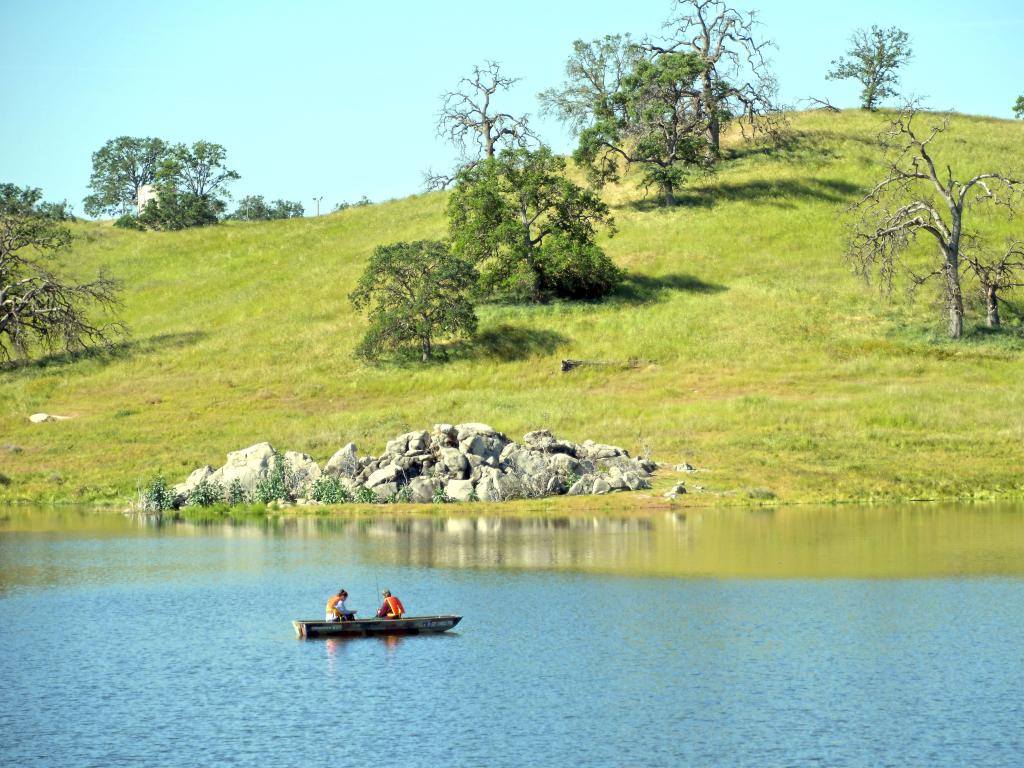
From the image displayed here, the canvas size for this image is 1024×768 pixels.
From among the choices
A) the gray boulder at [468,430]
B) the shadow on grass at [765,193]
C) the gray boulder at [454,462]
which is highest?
the shadow on grass at [765,193]

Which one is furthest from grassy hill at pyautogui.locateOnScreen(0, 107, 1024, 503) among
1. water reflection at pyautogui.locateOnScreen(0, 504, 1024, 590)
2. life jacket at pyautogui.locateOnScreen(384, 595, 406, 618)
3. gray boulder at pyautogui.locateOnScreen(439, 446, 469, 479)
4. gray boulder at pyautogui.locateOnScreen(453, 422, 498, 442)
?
life jacket at pyautogui.locateOnScreen(384, 595, 406, 618)

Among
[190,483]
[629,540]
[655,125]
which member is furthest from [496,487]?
[655,125]

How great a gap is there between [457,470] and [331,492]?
284 inches

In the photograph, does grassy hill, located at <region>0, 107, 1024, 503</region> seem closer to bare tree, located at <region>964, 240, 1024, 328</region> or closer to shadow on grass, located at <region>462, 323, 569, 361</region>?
shadow on grass, located at <region>462, 323, 569, 361</region>

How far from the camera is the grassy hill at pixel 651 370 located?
79.6m

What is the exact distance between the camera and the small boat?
44.1m

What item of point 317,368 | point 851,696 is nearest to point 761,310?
point 317,368

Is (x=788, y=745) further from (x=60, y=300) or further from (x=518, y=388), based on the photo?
(x=60, y=300)

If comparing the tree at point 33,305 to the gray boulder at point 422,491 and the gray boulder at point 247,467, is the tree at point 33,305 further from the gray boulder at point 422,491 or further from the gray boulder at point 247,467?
the gray boulder at point 422,491

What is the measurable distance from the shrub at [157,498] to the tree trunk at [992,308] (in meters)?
64.6

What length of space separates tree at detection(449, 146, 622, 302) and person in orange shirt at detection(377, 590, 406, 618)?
6317 cm

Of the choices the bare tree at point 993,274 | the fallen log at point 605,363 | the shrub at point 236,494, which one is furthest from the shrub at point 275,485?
the bare tree at point 993,274

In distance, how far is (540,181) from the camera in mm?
107500

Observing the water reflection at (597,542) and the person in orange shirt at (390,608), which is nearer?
the person in orange shirt at (390,608)
